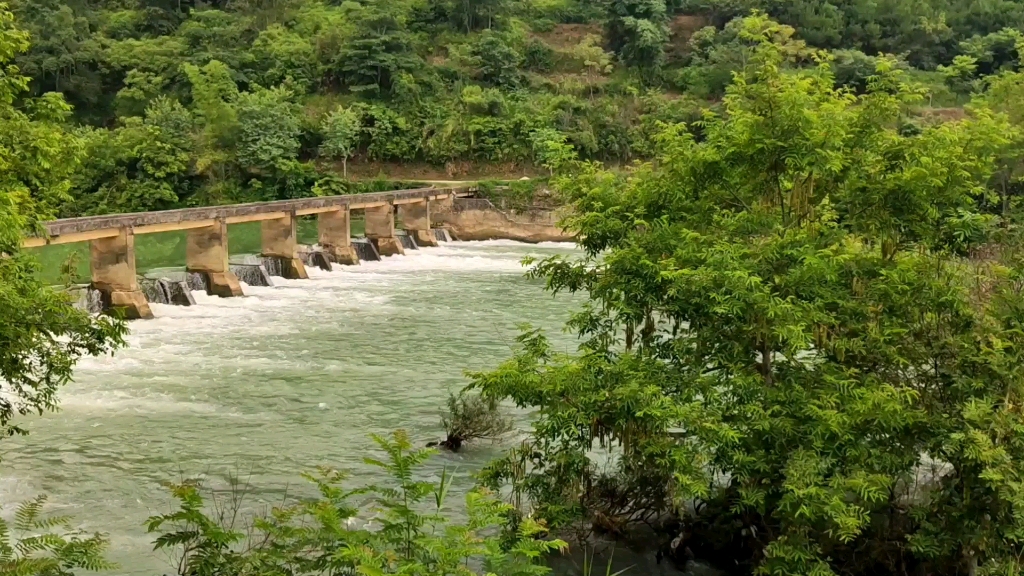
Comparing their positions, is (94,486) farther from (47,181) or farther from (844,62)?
(844,62)

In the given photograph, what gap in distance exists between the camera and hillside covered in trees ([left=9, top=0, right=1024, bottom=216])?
50.6 meters

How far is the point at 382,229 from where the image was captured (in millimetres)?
36406

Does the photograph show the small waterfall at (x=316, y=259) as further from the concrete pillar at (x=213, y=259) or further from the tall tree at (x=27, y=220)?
the tall tree at (x=27, y=220)

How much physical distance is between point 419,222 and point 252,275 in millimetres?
12669

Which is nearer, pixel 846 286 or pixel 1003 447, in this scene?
pixel 1003 447

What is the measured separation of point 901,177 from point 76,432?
1169 centimetres

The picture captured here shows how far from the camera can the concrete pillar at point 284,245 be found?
2994 cm

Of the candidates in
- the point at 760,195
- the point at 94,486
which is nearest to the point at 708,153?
the point at 760,195

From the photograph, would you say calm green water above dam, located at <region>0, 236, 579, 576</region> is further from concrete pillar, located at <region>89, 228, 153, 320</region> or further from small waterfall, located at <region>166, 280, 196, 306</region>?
concrete pillar, located at <region>89, 228, 153, 320</region>

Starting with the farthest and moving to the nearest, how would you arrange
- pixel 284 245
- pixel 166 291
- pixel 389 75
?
1. pixel 389 75
2. pixel 284 245
3. pixel 166 291

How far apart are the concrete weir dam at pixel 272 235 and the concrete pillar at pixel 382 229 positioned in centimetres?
4

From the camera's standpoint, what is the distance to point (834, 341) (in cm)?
772

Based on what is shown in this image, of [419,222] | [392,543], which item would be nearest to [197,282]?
[419,222]

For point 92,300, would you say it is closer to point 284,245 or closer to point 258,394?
point 284,245
